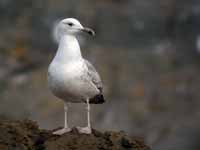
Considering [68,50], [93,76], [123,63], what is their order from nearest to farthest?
[68,50]
[93,76]
[123,63]

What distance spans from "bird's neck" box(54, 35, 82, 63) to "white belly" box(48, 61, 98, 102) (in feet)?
0.26

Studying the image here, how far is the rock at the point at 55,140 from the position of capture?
948 cm

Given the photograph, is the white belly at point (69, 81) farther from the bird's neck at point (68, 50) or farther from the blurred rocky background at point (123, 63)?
the blurred rocky background at point (123, 63)

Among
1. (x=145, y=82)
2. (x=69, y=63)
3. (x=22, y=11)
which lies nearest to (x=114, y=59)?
(x=145, y=82)

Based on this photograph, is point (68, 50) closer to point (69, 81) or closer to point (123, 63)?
point (69, 81)

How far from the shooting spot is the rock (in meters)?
9.48

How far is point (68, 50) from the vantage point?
10641mm

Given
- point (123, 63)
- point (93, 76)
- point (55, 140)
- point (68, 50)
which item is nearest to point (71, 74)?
point (68, 50)

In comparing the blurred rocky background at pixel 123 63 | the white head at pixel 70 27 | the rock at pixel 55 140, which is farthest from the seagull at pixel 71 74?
the blurred rocky background at pixel 123 63

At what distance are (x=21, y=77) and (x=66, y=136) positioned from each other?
437 inches

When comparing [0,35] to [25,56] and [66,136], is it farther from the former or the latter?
[66,136]

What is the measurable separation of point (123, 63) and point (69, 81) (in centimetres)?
1041

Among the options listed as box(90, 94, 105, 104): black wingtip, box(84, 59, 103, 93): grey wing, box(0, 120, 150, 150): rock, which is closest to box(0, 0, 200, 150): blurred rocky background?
box(90, 94, 105, 104): black wingtip

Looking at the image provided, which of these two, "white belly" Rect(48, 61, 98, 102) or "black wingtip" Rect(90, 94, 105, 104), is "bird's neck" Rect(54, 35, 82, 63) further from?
"black wingtip" Rect(90, 94, 105, 104)
